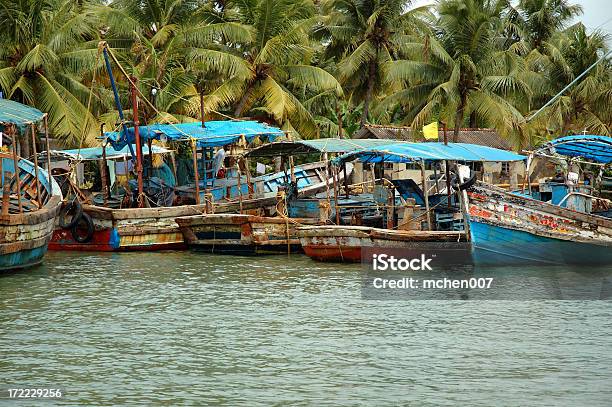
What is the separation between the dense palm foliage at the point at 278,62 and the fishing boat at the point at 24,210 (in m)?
6.69

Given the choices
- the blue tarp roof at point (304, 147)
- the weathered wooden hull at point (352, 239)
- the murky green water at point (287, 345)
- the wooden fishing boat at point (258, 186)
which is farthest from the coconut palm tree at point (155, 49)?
the murky green water at point (287, 345)

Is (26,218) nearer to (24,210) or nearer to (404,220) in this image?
(24,210)

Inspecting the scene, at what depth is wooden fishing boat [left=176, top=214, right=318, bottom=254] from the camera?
888 inches

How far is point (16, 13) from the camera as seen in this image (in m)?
28.3

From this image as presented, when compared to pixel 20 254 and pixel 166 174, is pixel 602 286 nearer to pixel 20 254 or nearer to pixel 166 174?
pixel 20 254

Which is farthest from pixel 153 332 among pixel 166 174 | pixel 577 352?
pixel 166 174

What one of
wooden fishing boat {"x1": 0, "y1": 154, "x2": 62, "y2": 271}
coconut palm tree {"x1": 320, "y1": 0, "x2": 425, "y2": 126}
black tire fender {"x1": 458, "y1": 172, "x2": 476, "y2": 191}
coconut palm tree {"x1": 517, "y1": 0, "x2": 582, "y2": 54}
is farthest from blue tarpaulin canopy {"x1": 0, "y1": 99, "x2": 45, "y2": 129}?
coconut palm tree {"x1": 517, "y1": 0, "x2": 582, "y2": 54}

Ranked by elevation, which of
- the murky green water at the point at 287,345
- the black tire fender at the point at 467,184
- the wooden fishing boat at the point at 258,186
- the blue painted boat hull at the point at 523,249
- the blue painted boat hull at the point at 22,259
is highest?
the wooden fishing boat at the point at 258,186

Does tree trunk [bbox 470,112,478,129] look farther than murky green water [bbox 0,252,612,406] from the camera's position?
Yes

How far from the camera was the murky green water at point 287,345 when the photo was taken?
36.8 ft

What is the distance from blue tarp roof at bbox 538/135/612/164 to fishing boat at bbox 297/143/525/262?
1112 millimetres

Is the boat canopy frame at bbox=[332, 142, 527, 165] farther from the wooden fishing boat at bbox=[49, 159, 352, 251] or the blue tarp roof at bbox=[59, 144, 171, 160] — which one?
the blue tarp roof at bbox=[59, 144, 171, 160]

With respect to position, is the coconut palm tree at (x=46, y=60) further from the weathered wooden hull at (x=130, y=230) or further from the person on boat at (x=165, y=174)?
the weathered wooden hull at (x=130, y=230)

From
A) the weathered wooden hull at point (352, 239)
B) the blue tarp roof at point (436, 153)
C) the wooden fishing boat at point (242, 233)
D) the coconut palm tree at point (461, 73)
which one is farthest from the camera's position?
the coconut palm tree at point (461, 73)
